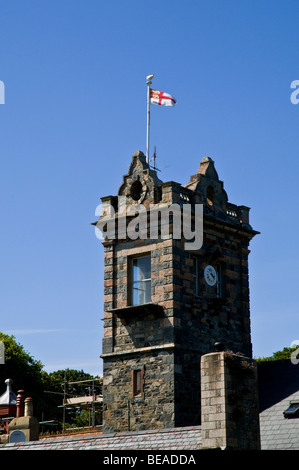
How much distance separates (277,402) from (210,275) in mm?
6237

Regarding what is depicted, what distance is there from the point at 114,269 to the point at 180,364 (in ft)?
16.1

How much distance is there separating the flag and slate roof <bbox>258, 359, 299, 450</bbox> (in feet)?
36.2

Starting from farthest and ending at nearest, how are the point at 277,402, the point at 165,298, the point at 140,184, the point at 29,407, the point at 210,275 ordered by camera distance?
the point at 140,184, the point at 210,275, the point at 29,407, the point at 165,298, the point at 277,402

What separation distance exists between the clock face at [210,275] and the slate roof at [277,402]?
3.64m

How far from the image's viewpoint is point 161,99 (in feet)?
122

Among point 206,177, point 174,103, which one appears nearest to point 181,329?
point 206,177

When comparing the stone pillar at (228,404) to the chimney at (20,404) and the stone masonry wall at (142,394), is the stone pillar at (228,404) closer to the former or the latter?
the stone masonry wall at (142,394)

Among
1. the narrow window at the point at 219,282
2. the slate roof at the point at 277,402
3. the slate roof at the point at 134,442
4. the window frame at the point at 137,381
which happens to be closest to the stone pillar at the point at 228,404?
the slate roof at the point at 134,442

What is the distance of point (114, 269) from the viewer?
117 ft

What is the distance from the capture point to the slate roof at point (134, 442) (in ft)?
89.9

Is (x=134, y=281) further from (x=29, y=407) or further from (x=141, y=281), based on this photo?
(x=29, y=407)

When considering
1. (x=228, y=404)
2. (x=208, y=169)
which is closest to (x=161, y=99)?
(x=208, y=169)

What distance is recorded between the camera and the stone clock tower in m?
33.0

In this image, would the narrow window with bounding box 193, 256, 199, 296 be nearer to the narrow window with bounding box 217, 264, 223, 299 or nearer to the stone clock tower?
the stone clock tower
